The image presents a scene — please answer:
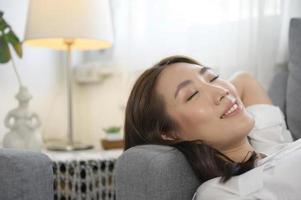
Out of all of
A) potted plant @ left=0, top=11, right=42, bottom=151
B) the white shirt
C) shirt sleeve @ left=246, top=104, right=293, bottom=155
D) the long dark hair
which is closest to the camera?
the white shirt

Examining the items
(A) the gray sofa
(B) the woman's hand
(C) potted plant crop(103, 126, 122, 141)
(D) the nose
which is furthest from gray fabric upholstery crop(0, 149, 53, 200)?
(C) potted plant crop(103, 126, 122, 141)

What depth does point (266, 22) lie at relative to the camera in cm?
178

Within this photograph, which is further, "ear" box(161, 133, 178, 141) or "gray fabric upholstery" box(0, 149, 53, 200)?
"ear" box(161, 133, 178, 141)

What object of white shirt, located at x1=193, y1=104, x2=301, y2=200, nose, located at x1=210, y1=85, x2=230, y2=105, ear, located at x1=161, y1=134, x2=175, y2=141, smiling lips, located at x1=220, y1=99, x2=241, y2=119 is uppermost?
nose, located at x1=210, y1=85, x2=230, y2=105

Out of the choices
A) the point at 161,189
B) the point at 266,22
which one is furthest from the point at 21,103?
the point at 266,22

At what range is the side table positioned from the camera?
58.2 inches

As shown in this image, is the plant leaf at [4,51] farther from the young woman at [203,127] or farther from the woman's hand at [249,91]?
the woman's hand at [249,91]

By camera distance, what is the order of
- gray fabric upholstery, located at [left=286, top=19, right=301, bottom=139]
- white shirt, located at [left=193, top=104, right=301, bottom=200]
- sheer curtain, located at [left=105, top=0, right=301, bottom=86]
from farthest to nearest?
1. sheer curtain, located at [left=105, top=0, right=301, bottom=86]
2. gray fabric upholstery, located at [left=286, top=19, right=301, bottom=139]
3. white shirt, located at [left=193, top=104, right=301, bottom=200]

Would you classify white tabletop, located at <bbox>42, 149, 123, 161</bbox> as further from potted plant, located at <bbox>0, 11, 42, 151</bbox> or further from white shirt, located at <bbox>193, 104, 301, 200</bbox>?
white shirt, located at <bbox>193, 104, 301, 200</bbox>

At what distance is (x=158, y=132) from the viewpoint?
1.09m

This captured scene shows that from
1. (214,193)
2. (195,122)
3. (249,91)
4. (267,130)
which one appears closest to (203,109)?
(195,122)

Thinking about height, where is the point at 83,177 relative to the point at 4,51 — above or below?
below

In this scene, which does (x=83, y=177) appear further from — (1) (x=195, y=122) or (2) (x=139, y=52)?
(2) (x=139, y=52)

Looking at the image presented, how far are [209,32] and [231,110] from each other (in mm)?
916
